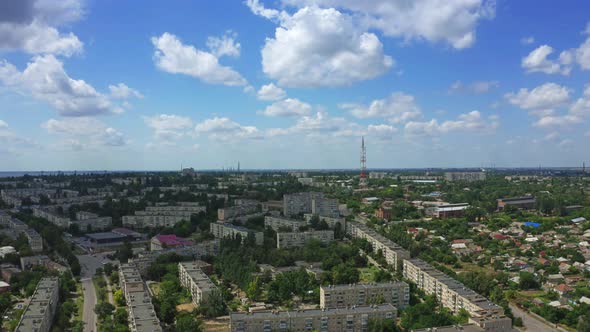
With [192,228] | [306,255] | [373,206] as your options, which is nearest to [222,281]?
[306,255]

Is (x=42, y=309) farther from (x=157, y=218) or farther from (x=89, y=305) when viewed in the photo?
(x=157, y=218)

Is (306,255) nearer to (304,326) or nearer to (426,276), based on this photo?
(426,276)

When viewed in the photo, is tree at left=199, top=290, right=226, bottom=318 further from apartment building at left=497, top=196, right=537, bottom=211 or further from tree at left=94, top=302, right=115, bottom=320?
apartment building at left=497, top=196, right=537, bottom=211

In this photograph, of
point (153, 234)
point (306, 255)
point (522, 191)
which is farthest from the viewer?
point (522, 191)

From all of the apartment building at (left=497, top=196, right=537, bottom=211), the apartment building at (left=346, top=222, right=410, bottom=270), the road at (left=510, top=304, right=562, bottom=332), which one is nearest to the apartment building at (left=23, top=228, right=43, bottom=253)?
the apartment building at (left=346, top=222, right=410, bottom=270)

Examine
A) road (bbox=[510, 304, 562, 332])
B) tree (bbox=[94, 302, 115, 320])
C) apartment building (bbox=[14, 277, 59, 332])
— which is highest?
apartment building (bbox=[14, 277, 59, 332])

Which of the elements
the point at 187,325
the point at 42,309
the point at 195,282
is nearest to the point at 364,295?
the point at 195,282
